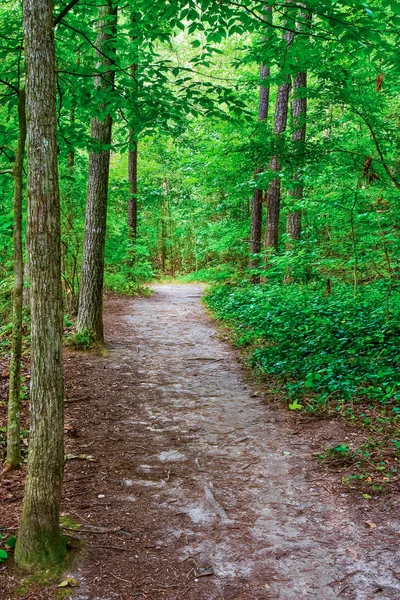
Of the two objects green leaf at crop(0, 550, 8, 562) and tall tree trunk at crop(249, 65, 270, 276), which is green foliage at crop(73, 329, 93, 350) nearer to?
green leaf at crop(0, 550, 8, 562)

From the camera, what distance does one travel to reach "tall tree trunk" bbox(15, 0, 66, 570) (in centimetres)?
246

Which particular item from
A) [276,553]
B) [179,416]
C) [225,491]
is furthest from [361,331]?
[276,553]

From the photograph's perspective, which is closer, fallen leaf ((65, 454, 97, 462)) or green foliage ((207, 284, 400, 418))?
fallen leaf ((65, 454, 97, 462))

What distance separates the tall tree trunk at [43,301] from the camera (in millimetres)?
2457

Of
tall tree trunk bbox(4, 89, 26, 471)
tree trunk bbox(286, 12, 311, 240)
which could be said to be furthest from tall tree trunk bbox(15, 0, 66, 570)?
tree trunk bbox(286, 12, 311, 240)

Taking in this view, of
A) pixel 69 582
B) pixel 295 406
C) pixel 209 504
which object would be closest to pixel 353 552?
pixel 209 504

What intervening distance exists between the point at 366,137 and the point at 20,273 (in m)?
6.67

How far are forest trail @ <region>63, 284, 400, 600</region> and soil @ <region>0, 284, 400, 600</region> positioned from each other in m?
0.01

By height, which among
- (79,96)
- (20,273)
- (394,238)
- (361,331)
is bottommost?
(361,331)

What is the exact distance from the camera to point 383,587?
2.55 metres

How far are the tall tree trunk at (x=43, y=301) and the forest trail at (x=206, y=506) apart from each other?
1.31 ft

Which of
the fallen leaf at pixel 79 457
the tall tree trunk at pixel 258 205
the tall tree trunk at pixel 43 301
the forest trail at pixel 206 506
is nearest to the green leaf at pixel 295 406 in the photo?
the forest trail at pixel 206 506

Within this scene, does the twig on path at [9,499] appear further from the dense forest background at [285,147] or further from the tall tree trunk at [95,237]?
the tall tree trunk at [95,237]

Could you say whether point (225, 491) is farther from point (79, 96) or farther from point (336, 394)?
point (79, 96)
